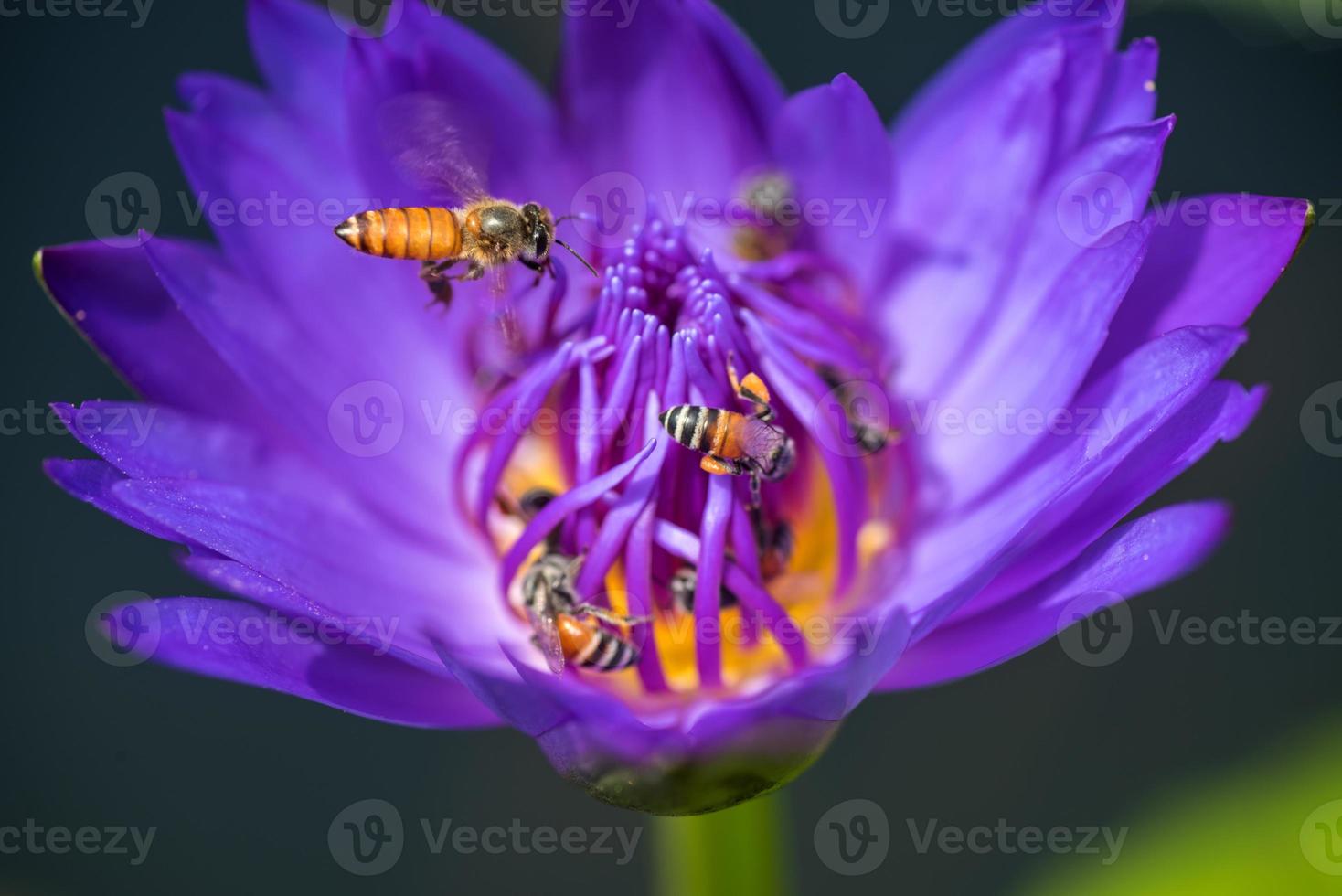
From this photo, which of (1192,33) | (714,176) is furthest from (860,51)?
(714,176)

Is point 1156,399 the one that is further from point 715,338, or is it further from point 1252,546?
point 1252,546

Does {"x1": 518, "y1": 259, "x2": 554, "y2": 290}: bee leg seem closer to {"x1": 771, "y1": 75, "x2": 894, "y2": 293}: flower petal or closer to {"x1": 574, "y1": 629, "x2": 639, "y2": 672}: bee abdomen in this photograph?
{"x1": 771, "y1": 75, "x2": 894, "y2": 293}: flower petal

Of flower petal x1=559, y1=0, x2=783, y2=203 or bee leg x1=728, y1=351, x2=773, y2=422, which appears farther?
flower petal x1=559, y1=0, x2=783, y2=203

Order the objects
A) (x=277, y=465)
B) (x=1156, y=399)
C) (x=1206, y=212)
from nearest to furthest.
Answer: (x=1156, y=399)
(x=1206, y=212)
(x=277, y=465)

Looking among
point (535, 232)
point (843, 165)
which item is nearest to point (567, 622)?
point (535, 232)

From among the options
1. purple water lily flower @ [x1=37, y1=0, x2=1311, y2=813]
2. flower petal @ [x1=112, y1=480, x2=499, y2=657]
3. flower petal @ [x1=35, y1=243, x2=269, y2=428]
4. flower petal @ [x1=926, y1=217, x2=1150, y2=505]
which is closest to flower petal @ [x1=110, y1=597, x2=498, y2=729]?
purple water lily flower @ [x1=37, y1=0, x2=1311, y2=813]

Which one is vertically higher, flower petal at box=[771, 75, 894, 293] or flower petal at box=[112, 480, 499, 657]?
flower petal at box=[771, 75, 894, 293]
